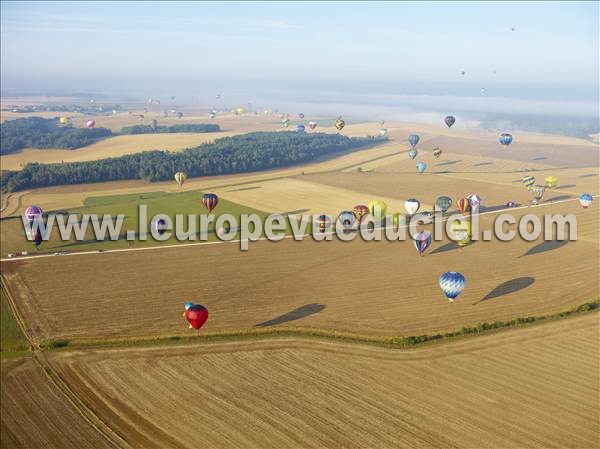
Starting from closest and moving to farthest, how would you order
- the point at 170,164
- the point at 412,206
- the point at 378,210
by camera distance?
the point at 378,210 < the point at 412,206 < the point at 170,164

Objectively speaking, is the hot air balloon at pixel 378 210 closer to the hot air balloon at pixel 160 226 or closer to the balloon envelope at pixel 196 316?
the hot air balloon at pixel 160 226

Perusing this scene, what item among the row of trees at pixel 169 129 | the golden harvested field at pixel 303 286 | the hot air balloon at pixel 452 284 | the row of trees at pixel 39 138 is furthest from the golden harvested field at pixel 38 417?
the row of trees at pixel 169 129

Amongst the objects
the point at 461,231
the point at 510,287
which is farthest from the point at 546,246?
the point at 510,287

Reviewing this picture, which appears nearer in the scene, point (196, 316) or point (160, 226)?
point (196, 316)

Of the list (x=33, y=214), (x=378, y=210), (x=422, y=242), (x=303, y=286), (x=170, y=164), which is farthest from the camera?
(x=170, y=164)

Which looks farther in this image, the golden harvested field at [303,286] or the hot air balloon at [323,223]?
the hot air balloon at [323,223]

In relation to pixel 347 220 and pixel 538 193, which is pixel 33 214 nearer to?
pixel 347 220

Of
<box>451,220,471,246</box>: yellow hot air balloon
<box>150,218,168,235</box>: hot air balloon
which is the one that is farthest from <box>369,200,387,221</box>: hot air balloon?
<box>150,218,168,235</box>: hot air balloon
